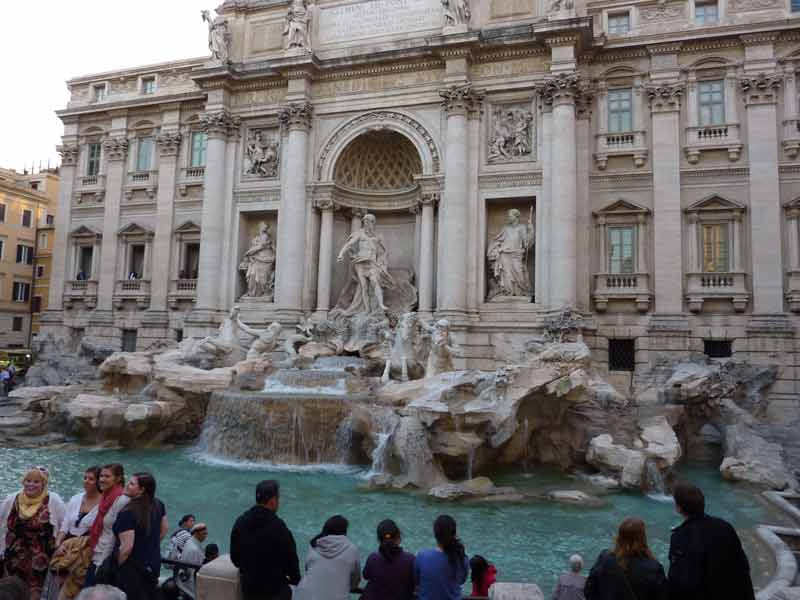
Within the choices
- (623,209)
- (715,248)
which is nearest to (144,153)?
(623,209)

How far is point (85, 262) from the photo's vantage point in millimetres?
26125

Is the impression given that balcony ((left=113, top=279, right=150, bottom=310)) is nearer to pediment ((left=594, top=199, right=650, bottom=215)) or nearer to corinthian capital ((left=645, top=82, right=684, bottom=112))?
pediment ((left=594, top=199, right=650, bottom=215))

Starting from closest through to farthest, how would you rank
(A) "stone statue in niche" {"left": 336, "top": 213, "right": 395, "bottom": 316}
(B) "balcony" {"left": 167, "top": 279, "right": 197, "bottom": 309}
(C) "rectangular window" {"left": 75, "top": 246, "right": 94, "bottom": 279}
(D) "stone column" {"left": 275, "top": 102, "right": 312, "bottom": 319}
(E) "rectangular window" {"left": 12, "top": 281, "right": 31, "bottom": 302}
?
(A) "stone statue in niche" {"left": 336, "top": 213, "right": 395, "bottom": 316}
(D) "stone column" {"left": 275, "top": 102, "right": 312, "bottom": 319}
(B) "balcony" {"left": 167, "top": 279, "right": 197, "bottom": 309}
(C) "rectangular window" {"left": 75, "top": 246, "right": 94, "bottom": 279}
(E) "rectangular window" {"left": 12, "top": 281, "right": 31, "bottom": 302}

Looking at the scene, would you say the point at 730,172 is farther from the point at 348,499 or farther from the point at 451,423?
the point at 348,499

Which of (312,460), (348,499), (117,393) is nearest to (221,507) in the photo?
(348,499)

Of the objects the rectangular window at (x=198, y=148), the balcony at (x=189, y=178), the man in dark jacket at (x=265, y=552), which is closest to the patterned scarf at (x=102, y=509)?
the man in dark jacket at (x=265, y=552)

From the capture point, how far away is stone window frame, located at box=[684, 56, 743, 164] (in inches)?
703

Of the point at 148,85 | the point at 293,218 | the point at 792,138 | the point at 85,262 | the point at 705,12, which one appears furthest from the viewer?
the point at 85,262

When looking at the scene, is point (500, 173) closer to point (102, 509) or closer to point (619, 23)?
point (619, 23)

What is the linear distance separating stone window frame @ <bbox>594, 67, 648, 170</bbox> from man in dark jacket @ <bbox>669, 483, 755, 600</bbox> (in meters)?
16.8

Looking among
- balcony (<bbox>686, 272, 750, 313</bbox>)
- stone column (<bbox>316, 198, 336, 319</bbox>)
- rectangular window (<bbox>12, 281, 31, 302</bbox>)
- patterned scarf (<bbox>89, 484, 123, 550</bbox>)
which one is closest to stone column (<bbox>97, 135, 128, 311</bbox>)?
stone column (<bbox>316, 198, 336, 319</bbox>)

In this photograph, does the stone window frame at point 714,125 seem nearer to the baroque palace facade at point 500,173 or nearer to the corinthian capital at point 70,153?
the baroque palace facade at point 500,173

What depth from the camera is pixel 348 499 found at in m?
10.2

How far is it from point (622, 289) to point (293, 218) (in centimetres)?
1092
